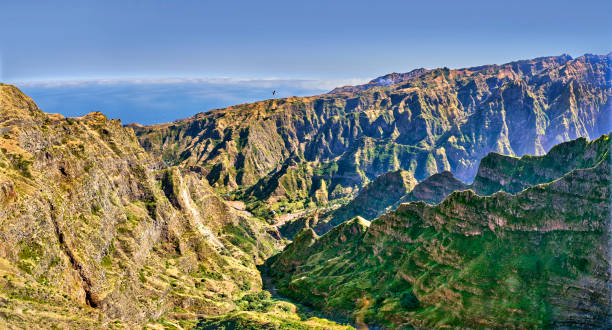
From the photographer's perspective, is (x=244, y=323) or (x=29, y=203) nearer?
(x=29, y=203)

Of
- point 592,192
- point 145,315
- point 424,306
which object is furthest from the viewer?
point 145,315

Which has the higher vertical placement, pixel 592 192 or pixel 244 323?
pixel 592 192

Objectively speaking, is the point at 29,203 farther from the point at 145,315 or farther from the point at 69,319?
the point at 145,315

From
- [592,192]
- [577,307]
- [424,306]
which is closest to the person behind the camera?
[577,307]

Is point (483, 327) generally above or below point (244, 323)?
above

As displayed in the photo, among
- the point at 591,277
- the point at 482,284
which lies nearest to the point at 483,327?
the point at 482,284

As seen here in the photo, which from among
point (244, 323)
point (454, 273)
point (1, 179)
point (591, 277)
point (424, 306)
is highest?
point (1, 179)

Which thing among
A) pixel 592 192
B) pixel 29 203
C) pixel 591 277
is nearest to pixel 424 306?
pixel 591 277

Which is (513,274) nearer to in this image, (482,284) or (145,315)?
(482,284)

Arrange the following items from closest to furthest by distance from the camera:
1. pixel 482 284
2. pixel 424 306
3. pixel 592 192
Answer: pixel 592 192
pixel 482 284
pixel 424 306
